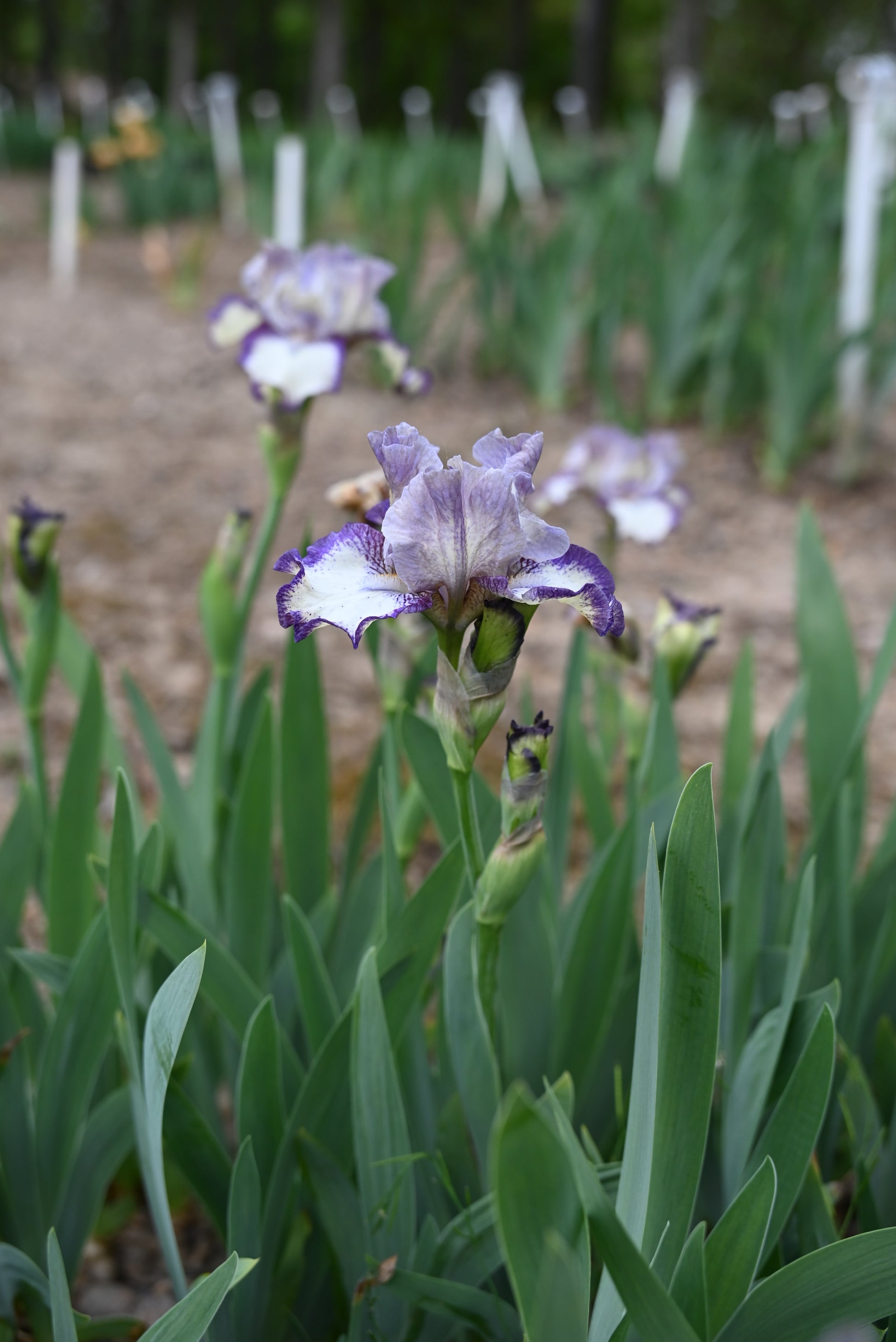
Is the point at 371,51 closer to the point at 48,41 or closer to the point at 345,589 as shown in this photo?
the point at 48,41

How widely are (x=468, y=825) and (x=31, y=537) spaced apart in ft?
1.92

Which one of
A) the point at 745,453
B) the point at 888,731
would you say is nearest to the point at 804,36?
the point at 745,453

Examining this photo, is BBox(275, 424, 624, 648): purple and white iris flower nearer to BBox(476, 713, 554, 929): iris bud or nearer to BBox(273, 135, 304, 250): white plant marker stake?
BBox(476, 713, 554, 929): iris bud

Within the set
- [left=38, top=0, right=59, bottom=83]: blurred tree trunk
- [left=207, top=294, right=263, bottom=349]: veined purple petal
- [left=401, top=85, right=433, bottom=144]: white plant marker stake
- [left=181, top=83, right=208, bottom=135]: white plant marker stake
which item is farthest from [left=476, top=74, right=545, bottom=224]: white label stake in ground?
[left=38, top=0, right=59, bottom=83]: blurred tree trunk

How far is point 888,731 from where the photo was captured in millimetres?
2100

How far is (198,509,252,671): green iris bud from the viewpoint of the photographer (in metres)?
1.06

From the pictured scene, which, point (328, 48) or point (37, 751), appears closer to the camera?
point (37, 751)

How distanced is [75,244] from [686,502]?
492 centimetres

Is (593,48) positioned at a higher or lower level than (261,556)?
higher

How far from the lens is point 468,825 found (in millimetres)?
616

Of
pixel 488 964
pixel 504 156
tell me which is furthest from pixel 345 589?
pixel 504 156

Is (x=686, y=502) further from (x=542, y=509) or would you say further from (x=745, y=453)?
(x=745, y=453)

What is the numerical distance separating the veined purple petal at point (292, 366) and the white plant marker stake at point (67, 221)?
4229mm

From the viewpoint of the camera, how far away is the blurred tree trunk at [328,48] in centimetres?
1110
